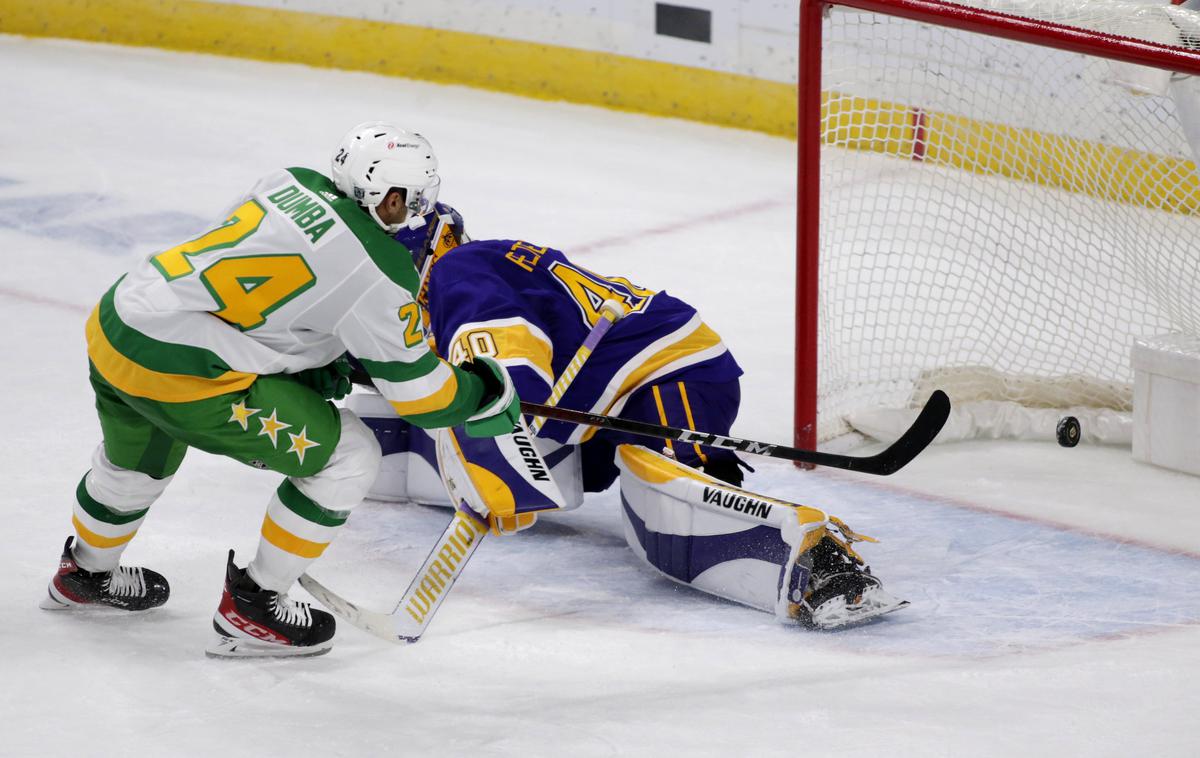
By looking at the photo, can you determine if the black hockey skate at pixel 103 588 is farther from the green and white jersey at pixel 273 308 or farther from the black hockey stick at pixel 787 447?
the black hockey stick at pixel 787 447

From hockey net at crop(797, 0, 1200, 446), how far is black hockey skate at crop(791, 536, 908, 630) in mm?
840

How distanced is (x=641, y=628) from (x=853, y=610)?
349mm

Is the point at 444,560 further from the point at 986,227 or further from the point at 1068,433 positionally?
the point at 986,227

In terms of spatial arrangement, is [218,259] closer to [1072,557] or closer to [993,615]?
[993,615]

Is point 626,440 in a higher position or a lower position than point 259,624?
higher

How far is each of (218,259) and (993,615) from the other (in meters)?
1.40

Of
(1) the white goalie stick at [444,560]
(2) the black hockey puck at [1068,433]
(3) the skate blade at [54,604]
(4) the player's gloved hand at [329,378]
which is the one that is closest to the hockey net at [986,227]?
(2) the black hockey puck at [1068,433]

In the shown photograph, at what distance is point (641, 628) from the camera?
2.83m

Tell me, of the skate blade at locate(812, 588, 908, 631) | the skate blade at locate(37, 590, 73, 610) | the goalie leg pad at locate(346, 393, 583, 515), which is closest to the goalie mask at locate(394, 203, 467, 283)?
the goalie leg pad at locate(346, 393, 583, 515)

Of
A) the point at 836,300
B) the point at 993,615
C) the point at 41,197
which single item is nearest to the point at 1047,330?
the point at 836,300

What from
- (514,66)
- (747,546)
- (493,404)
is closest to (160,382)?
(493,404)

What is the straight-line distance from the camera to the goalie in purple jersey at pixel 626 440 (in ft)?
9.21

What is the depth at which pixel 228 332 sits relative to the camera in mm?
2480

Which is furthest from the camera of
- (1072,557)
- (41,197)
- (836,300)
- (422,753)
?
(41,197)
